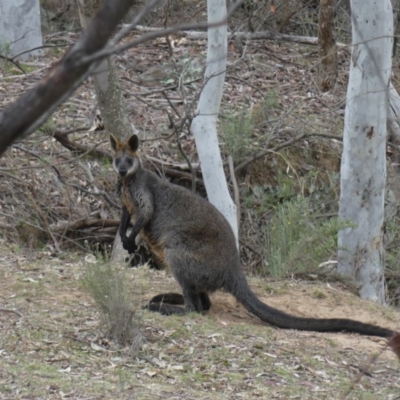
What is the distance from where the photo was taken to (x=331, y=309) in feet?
24.6

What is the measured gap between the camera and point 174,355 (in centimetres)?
591

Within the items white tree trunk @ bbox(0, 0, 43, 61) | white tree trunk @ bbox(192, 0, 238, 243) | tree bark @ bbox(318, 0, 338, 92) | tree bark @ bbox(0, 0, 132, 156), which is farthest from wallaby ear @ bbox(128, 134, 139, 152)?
white tree trunk @ bbox(0, 0, 43, 61)

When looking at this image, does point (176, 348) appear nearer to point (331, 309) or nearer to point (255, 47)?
point (331, 309)

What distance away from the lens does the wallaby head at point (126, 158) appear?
24.1 ft

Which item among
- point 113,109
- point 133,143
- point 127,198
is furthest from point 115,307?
point 113,109

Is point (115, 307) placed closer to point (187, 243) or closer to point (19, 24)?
point (187, 243)

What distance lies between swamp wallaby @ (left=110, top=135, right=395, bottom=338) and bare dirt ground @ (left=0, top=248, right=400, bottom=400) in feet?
0.40

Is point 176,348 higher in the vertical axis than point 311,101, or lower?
lower

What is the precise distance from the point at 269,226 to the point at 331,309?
3.04 metres

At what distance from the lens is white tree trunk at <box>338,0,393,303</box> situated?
29.5ft

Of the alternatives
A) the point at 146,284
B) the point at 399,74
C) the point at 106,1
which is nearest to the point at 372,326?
the point at 146,284

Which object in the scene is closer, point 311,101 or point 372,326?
point 372,326

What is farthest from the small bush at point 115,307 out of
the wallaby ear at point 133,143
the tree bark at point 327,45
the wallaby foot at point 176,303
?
the tree bark at point 327,45

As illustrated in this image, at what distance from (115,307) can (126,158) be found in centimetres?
184
